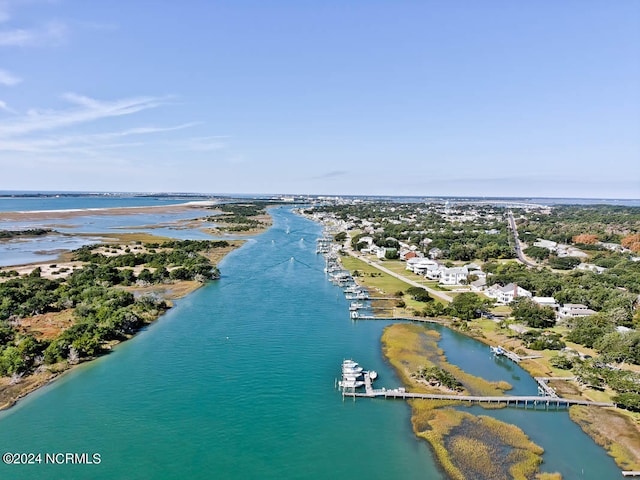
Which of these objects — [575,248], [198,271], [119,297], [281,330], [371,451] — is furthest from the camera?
[575,248]

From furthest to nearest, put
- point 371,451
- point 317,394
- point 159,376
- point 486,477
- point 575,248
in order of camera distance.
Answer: point 575,248 → point 159,376 → point 317,394 → point 371,451 → point 486,477

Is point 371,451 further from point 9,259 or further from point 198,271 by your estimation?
point 9,259

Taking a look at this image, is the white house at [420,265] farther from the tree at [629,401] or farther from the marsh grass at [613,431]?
the marsh grass at [613,431]

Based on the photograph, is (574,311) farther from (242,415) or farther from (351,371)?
(242,415)

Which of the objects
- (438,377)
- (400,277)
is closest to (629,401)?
(438,377)

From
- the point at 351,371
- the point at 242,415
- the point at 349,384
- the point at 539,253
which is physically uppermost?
the point at 539,253

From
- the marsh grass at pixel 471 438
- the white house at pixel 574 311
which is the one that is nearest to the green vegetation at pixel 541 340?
the white house at pixel 574 311

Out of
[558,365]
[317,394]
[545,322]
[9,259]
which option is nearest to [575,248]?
[545,322]
